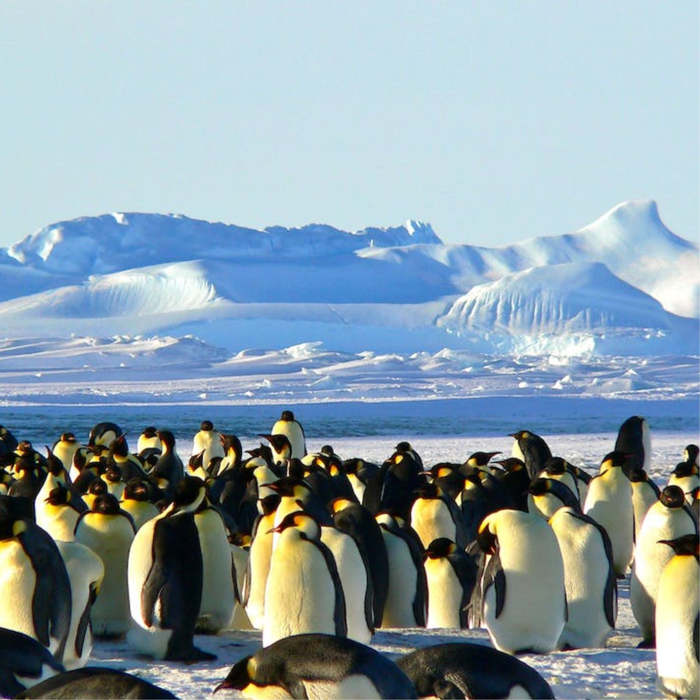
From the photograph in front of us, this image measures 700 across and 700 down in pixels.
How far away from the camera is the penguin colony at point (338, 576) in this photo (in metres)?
3.56

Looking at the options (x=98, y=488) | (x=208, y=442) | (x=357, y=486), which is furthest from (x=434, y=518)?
(x=208, y=442)

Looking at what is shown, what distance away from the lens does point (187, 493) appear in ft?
17.5

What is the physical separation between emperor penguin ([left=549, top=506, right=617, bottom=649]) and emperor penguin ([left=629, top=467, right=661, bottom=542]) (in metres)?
2.26

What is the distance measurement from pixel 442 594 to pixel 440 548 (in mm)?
279

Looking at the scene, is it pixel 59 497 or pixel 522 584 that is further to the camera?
pixel 59 497

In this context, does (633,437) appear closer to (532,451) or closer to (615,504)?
(532,451)

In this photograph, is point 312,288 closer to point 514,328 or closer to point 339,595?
point 514,328

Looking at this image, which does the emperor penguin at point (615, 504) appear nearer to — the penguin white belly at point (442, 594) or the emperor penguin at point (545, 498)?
the emperor penguin at point (545, 498)

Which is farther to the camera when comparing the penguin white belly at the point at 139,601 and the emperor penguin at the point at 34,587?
the penguin white belly at the point at 139,601

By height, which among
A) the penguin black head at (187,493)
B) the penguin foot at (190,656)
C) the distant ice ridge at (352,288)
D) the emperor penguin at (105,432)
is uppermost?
the distant ice ridge at (352,288)

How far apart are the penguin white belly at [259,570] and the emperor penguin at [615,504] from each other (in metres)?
2.57

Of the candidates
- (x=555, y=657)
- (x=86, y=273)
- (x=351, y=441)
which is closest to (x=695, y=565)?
(x=555, y=657)

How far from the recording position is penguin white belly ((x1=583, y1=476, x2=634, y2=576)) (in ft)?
25.2

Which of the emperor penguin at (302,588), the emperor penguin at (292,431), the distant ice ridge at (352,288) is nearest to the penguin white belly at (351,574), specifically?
the emperor penguin at (302,588)
